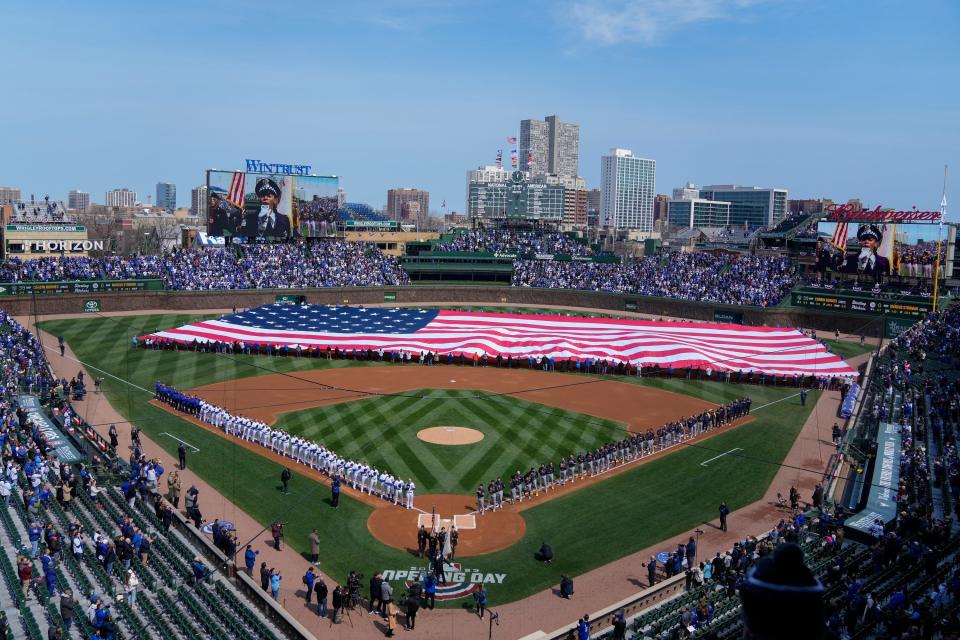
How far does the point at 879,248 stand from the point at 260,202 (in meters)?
47.7

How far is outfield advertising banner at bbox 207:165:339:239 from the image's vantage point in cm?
6525

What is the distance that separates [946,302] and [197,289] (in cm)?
5224

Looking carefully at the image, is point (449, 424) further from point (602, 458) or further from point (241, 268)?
point (241, 268)

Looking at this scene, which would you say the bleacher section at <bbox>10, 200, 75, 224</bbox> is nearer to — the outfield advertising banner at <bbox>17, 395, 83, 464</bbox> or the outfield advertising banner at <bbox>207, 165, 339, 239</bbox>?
the outfield advertising banner at <bbox>207, 165, 339, 239</bbox>

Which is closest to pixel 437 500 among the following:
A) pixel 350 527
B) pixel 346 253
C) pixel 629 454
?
pixel 350 527

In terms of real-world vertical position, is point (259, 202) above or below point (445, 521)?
above

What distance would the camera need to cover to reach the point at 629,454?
2684cm

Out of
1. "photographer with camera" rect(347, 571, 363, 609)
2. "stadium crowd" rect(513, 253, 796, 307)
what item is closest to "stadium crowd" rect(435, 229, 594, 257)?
"stadium crowd" rect(513, 253, 796, 307)

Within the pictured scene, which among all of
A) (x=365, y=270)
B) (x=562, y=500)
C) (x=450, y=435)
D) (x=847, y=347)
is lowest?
(x=562, y=500)

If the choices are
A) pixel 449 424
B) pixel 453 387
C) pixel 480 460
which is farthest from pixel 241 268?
pixel 480 460

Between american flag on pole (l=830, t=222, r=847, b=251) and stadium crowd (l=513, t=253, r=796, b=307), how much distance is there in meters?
4.96

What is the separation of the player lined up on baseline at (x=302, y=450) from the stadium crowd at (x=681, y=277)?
140 ft

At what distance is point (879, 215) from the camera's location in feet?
185

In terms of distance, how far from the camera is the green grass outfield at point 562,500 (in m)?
18.8
